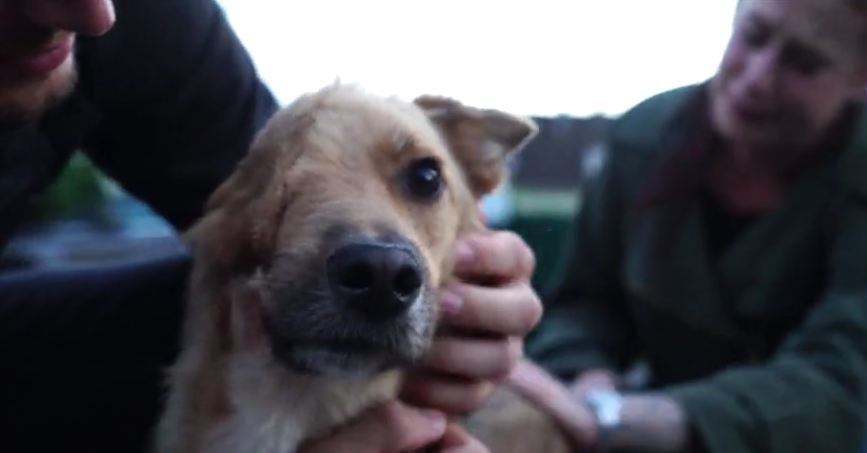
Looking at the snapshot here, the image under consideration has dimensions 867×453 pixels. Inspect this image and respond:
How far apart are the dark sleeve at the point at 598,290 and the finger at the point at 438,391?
0.86 m

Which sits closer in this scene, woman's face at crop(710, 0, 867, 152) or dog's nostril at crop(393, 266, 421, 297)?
dog's nostril at crop(393, 266, 421, 297)

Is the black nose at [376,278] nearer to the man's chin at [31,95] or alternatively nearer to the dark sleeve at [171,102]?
the man's chin at [31,95]

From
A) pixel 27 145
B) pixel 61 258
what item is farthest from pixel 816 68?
pixel 61 258

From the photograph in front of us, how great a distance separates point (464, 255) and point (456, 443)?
0.66ft

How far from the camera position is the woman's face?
2252mm

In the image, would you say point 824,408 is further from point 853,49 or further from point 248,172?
point 248,172

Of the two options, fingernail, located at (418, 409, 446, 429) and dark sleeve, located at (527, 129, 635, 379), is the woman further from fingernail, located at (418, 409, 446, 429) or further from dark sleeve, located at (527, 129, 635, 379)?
fingernail, located at (418, 409, 446, 429)

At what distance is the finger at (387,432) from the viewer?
1.50 meters

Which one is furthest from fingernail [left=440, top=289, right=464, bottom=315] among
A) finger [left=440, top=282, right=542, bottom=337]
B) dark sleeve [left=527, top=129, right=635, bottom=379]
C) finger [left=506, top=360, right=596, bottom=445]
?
dark sleeve [left=527, top=129, right=635, bottom=379]

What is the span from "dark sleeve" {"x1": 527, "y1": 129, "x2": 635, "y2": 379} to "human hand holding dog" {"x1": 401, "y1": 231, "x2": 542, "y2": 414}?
835mm

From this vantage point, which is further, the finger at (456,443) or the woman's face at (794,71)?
the woman's face at (794,71)

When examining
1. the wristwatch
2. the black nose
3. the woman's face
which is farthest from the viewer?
the woman's face

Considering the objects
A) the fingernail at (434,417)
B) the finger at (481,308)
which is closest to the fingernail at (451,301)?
the finger at (481,308)

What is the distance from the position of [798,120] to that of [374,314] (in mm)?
1082
